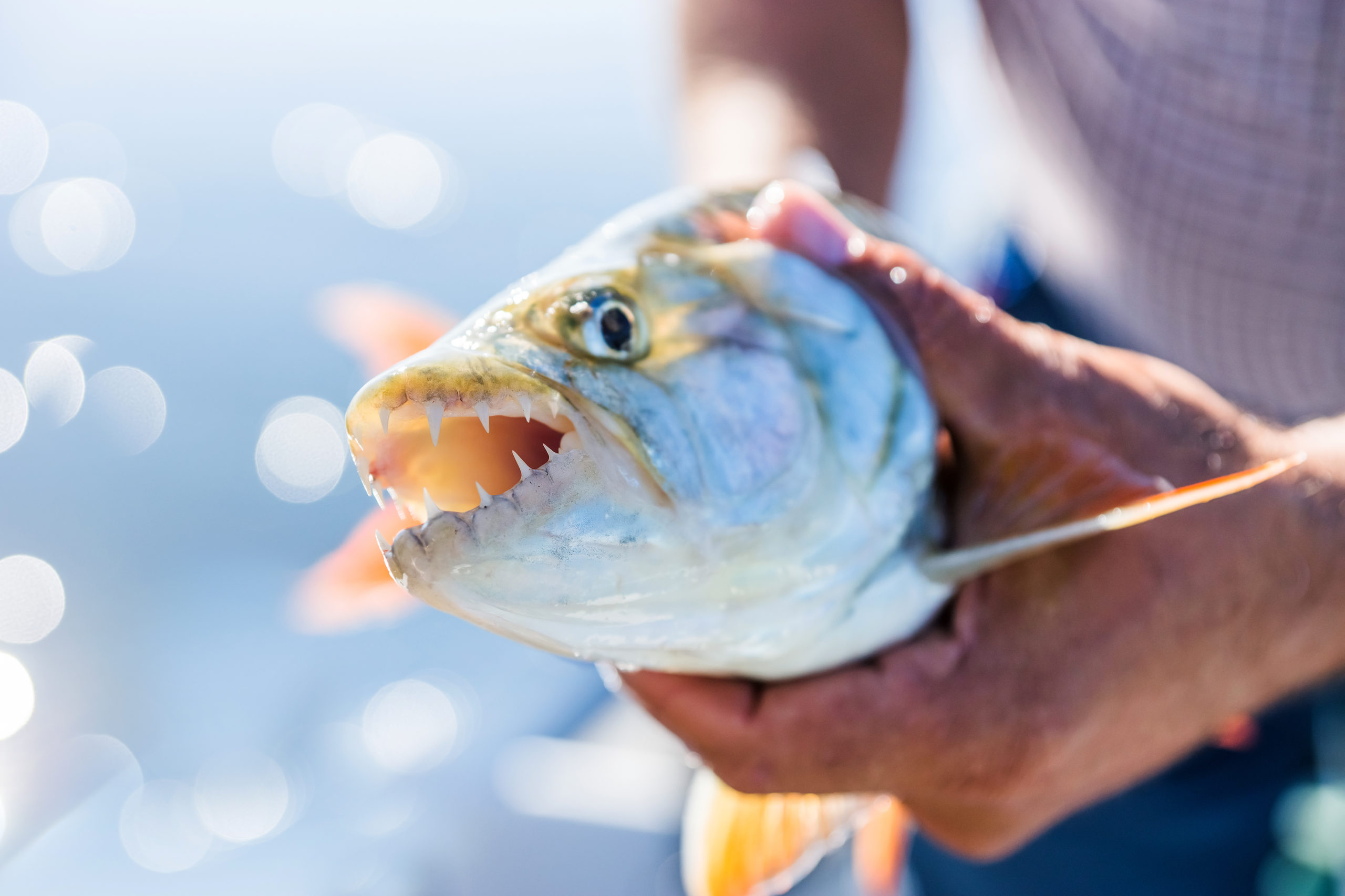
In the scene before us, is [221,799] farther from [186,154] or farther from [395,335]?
[186,154]

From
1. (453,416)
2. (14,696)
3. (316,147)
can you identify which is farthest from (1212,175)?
(316,147)

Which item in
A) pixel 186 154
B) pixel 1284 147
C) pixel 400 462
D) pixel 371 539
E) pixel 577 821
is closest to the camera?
pixel 400 462

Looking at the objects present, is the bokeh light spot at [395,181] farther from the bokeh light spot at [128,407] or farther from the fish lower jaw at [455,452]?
the fish lower jaw at [455,452]

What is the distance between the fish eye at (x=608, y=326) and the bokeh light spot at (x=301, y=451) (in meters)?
4.82

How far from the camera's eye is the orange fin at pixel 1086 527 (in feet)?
3.58

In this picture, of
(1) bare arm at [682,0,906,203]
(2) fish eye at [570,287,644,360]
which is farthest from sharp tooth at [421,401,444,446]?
(1) bare arm at [682,0,906,203]

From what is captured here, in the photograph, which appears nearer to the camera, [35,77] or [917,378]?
[917,378]

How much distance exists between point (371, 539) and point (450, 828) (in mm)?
1773

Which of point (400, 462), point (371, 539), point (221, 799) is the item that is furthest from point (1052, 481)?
point (221, 799)

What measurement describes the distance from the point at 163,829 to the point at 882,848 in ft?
7.57

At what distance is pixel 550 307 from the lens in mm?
1098

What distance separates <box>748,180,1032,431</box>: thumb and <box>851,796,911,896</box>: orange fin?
38.5 inches

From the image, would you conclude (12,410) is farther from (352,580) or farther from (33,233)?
(352,580)

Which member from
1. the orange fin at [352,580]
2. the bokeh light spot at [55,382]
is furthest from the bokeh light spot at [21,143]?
the orange fin at [352,580]
